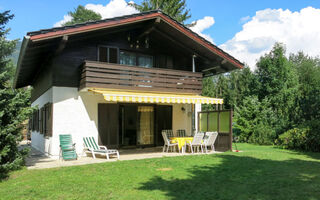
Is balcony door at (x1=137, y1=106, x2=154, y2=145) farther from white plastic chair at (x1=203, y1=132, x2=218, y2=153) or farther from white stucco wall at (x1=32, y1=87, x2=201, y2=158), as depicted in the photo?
white plastic chair at (x1=203, y1=132, x2=218, y2=153)

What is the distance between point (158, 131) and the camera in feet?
61.1

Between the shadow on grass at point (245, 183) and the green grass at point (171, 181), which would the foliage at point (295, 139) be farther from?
the shadow on grass at point (245, 183)

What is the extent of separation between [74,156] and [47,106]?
15.0 ft

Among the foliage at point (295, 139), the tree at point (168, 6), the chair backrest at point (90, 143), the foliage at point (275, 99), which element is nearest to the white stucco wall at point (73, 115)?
the chair backrest at point (90, 143)

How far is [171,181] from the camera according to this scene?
28.5ft

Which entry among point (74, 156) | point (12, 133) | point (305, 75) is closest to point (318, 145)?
point (74, 156)

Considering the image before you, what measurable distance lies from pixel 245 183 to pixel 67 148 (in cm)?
923

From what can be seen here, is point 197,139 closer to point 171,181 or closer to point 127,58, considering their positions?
point 127,58

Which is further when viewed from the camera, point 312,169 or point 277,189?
point 312,169

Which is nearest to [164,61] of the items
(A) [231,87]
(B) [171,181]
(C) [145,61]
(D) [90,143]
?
(C) [145,61]

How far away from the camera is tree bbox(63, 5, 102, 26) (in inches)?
2370

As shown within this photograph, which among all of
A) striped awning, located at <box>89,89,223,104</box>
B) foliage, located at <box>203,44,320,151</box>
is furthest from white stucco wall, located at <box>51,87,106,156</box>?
foliage, located at <box>203,44,320,151</box>

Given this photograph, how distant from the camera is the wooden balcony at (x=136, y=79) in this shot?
14430 millimetres

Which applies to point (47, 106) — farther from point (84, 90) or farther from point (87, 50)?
point (87, 50)
